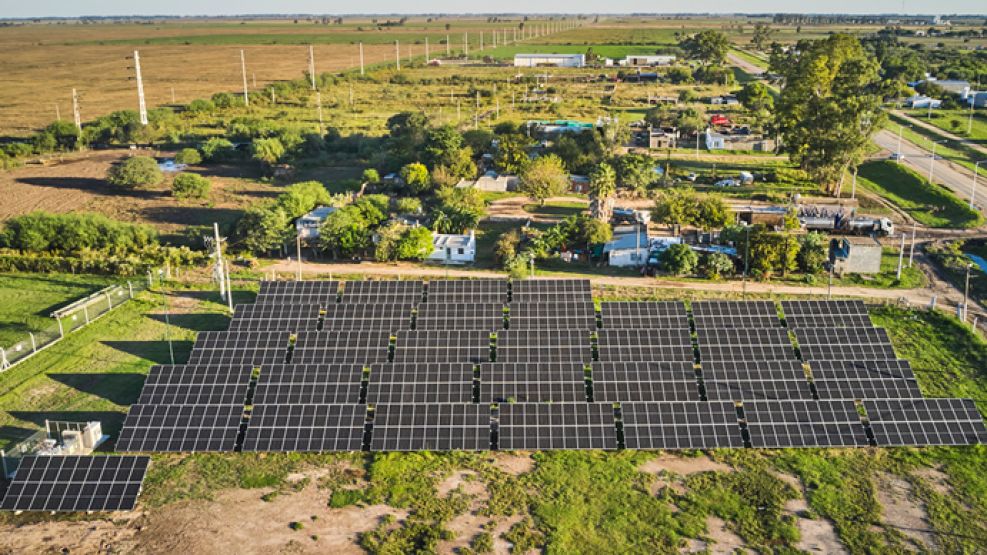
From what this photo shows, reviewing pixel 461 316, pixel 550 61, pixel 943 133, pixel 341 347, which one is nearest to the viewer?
pixel 341 347

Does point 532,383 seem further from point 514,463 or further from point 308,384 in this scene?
point 308,384

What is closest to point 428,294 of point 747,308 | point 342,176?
point 747,308

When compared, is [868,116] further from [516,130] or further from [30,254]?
[30,254]

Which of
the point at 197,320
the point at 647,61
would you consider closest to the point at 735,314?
the point at 197,320

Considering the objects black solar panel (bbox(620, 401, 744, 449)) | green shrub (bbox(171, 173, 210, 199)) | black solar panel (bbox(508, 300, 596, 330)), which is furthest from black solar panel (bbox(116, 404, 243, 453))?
green shrub (bbox(171, 173, 210, 199))

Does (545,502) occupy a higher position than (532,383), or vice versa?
(532,383)

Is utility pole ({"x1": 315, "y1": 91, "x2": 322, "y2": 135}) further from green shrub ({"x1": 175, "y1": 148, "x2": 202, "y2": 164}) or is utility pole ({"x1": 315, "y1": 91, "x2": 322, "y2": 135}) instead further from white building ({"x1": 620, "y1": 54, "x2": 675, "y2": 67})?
white building ({"x1": 620, "y1": 54, "x2": 675, "y2": 67})
